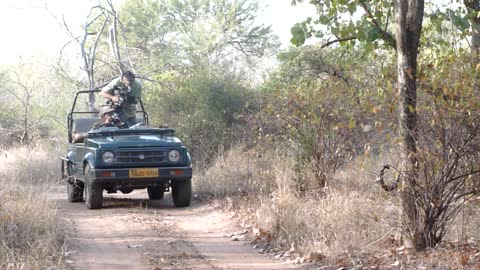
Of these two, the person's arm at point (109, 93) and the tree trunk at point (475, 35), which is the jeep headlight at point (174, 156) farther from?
the tree trunk at point (475, 35)

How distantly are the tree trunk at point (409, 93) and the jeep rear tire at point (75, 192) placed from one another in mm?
7130

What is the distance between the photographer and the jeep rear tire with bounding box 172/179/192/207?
1264 centimetres

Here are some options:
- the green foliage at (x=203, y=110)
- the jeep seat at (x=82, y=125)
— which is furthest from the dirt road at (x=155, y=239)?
the green foliage at (x=203, y=110)

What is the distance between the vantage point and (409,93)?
7.65 metres

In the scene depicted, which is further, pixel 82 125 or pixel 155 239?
pixel 82 125

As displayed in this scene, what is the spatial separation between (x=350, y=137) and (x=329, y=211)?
3174 millimetres

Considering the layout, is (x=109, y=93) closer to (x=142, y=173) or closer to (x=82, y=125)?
(x=82, y=125)

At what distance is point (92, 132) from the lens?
12.5 m

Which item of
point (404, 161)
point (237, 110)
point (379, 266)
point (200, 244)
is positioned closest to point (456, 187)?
point (404, 161)

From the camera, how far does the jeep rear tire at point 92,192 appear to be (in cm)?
1216

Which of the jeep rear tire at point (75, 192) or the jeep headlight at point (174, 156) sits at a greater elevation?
the jeep headlight at point (174, 156)

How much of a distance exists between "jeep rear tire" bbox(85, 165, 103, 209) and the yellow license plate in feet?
1.83

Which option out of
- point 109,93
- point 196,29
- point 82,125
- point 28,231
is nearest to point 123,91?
point 109,93

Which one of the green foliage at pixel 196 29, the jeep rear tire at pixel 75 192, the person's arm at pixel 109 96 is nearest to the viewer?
the person's arm at pixel 109 96
